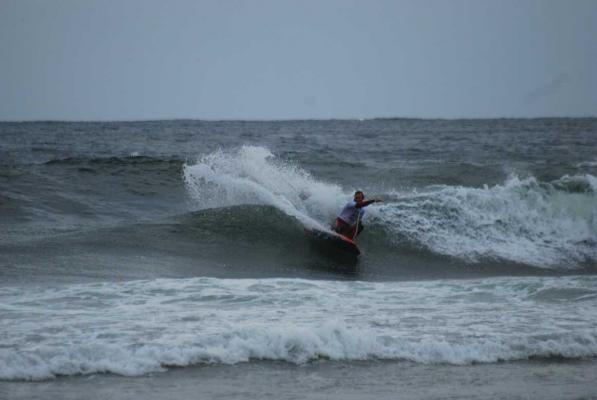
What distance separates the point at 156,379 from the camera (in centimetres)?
666

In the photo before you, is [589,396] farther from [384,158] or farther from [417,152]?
[417,152]

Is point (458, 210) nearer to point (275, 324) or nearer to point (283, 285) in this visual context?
point (283, 285)

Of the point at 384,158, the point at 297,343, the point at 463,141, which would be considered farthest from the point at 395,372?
the point at 463,141

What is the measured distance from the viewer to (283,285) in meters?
10.7

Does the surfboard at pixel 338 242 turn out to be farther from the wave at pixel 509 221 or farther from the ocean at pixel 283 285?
the wave at pixel 509 221

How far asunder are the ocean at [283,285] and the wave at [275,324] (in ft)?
0.09

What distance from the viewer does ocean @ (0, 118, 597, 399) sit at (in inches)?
269

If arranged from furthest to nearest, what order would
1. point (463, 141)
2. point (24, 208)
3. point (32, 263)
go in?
1. point (463, 141)
2. point (24, 208)
3. point (32, 263)

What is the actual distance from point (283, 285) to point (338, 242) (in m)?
3.73

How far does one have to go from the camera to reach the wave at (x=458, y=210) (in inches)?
616

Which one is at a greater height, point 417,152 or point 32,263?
point 417,152

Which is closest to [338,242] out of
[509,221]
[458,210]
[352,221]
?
[352,221]

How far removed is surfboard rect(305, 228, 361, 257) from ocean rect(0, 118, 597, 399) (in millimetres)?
191

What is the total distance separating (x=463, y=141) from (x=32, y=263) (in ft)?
113
